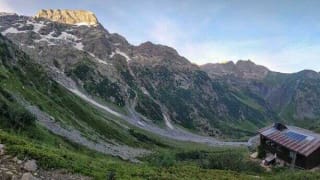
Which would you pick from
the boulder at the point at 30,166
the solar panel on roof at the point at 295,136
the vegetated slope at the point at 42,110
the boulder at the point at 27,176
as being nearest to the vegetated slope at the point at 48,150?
the vegetated slope at the point at 42,110

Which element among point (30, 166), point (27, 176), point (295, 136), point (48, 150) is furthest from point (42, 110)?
point (27, 176)

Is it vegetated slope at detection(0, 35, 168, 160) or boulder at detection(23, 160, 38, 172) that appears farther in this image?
Answer: vegetated slope at detection(0, 35, 168, 160)

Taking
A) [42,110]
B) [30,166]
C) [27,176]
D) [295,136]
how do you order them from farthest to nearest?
[42,110], [295,136], [30,166], [27,176]

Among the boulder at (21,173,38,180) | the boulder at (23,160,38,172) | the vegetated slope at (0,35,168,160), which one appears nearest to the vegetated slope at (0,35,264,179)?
the vegetated slope at (0,35,168,160)

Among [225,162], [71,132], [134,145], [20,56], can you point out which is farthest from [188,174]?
[20,56]

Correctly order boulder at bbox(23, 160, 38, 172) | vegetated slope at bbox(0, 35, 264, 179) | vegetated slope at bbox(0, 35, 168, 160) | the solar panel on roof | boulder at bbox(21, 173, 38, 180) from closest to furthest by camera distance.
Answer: boulder at bbox(21, 173, 38, 180), boulder at bbox(23, 160, 38, 172), vegetated slope at bbox(0, 35, 264, 179), vegetated slope at bbox(0, 35, 168, 160), the solar panel on roof

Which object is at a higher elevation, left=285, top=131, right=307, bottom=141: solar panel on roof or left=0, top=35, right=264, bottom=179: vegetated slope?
left=285, top=131, right=307, bottom=141: solar panel on roof

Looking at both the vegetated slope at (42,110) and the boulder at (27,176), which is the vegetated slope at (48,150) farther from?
the boulder at (27,176)

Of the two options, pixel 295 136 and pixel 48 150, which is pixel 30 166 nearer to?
pixel 48 150

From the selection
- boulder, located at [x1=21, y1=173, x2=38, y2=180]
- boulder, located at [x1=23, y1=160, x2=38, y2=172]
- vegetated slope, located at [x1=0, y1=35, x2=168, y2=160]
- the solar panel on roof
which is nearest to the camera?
boulder, located at [x1=21, y1=173, x2=38, y2=180]

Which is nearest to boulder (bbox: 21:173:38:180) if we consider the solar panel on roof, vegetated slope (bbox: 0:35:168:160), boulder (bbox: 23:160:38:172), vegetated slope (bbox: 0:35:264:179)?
boulder (bbox: 23:160:38:172)

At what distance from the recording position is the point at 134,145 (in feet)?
502

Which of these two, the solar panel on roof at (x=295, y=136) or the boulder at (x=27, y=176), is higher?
the solar panel on roof at (x=295, y=136)

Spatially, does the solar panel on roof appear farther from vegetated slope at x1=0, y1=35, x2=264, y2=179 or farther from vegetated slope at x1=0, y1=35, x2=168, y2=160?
vegetated slope at x1=0, y1=35, x2=168, y2=160
